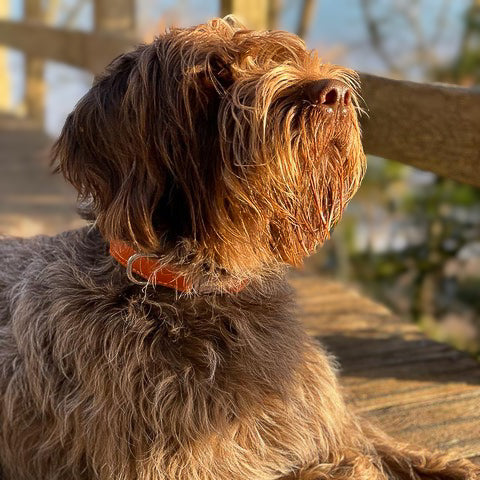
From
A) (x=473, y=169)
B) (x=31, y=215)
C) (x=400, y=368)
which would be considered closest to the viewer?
(x=473, y=169)

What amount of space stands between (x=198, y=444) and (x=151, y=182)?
803mm

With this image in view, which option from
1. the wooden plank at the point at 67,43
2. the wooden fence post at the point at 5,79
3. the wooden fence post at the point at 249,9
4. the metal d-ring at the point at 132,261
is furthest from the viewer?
the wooden fence post at the point at 5,79

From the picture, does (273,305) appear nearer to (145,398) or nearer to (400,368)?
(145,398)

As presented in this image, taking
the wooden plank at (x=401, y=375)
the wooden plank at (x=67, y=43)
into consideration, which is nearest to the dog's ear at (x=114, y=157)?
the wooden plank at (x=401, y=375)

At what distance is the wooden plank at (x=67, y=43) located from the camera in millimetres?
6469

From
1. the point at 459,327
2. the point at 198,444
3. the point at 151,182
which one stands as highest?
the point at 151,182

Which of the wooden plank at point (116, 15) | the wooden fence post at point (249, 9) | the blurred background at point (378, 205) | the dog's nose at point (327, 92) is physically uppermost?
the wooden fence post at point (249, 9)

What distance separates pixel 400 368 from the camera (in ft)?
11.8

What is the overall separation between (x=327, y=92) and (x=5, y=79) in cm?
1310

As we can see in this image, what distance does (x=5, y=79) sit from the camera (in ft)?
46.1

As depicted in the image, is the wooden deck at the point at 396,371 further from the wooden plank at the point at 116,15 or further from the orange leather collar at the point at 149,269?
the wooden plank at the point at 116,15

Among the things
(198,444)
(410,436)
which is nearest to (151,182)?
(198,444)

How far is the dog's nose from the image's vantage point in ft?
6.70

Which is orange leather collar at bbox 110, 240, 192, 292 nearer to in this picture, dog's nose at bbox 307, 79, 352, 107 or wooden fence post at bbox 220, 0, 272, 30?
dog's nose at bbox 307, 79, 352, 107
